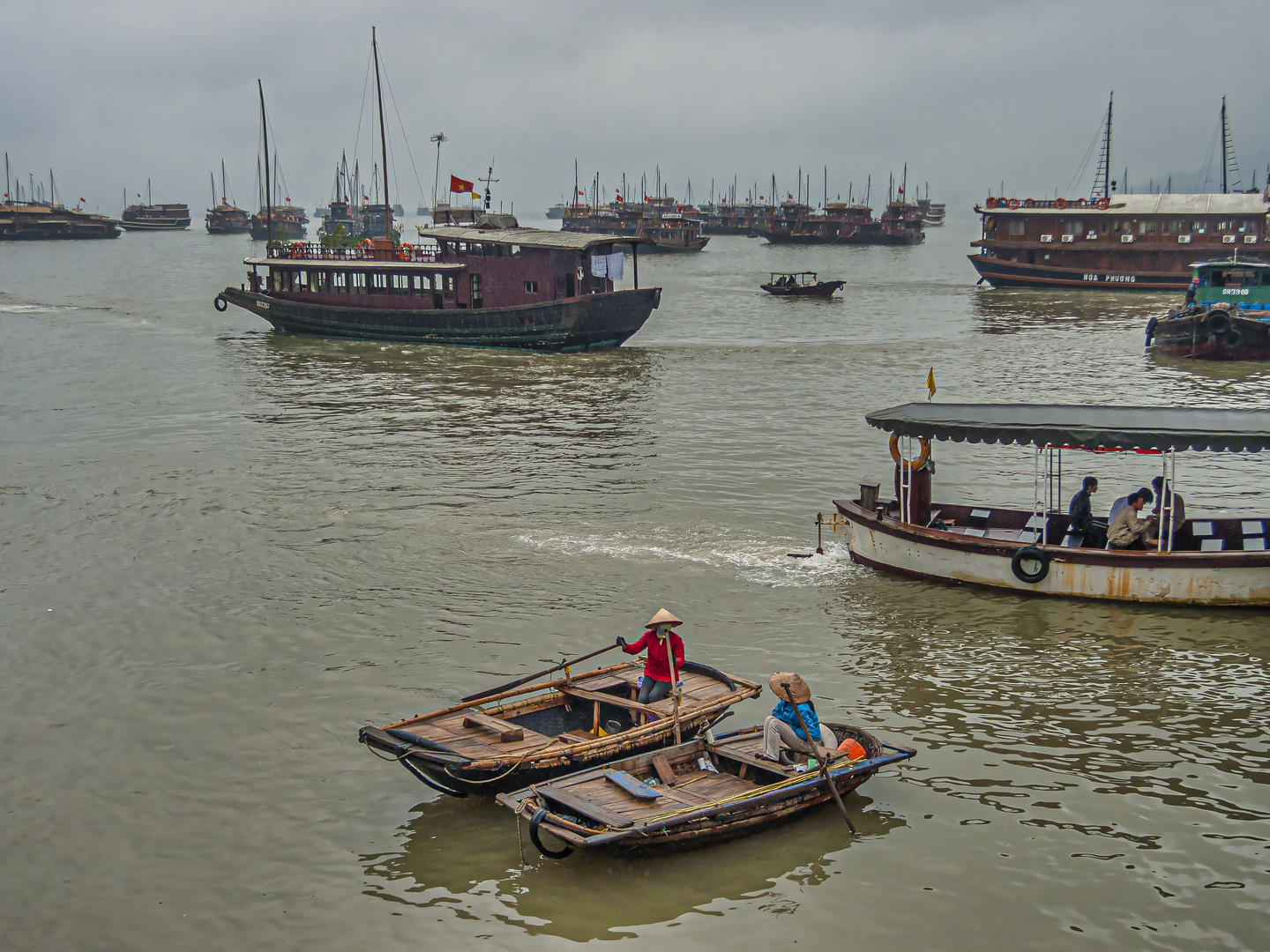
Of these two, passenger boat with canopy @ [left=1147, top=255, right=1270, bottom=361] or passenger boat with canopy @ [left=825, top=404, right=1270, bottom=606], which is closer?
passenger boat with canopy @ [left=825, top=404, right=1270, bottom=606]

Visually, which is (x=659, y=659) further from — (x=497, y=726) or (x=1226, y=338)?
(x=1226, y=338)

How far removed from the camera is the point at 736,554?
17.1 m

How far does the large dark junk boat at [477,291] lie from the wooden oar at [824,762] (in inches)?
1146

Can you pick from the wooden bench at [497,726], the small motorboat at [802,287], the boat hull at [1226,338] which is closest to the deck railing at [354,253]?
the boat hull at [1226,338]

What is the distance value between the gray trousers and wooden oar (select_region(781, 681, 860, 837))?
0.07m

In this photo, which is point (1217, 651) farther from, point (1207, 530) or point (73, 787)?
point (73, 787)

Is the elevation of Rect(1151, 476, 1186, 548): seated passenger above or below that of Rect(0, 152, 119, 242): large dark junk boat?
below

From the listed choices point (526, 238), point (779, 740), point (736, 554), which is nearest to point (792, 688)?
point (779, 740)

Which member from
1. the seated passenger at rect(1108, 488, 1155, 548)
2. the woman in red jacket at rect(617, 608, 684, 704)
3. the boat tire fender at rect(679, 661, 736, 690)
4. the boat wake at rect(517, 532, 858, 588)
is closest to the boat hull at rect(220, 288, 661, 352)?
the boat wake at rect(517, 532, 858, 588)

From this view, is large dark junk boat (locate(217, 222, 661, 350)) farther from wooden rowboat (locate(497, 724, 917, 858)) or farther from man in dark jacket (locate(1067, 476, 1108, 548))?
wooden rowboat (locate(497, 724, 917, 858))

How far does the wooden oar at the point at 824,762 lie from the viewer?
9197 mm

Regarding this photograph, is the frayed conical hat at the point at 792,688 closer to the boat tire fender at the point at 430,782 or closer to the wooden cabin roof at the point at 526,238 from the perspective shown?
the boat tire fender at the point at 430,782

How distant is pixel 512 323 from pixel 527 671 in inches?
1096

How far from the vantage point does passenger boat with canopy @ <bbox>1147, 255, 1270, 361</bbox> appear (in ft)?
126
